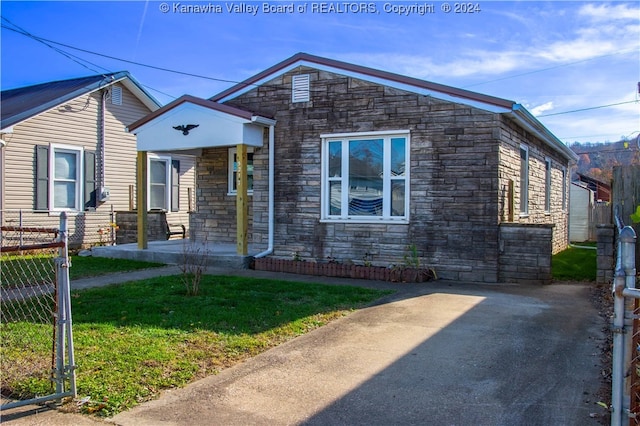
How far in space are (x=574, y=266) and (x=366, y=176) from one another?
549 centimetres

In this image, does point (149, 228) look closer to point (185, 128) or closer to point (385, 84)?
point (185, 128)

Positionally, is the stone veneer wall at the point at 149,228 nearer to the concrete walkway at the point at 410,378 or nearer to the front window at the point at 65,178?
the front window at the point at 65,178

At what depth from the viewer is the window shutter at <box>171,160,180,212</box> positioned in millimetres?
18234

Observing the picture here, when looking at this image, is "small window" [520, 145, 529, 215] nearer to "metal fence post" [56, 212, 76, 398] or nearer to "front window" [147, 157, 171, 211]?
"metal fence post" [56, 212, 76, 398]

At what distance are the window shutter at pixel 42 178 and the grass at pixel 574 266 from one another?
13.2 metres

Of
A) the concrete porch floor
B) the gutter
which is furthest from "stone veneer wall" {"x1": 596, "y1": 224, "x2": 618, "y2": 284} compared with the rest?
the concrete porch floor

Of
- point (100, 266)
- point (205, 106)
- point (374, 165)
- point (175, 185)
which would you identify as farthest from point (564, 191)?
point (100, 266)

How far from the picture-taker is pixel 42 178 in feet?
47.4

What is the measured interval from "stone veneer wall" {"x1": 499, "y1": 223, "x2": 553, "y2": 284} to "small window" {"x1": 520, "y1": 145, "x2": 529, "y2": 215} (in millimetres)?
2842

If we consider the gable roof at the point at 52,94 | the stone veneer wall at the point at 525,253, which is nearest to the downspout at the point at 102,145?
the gable roof at the point at 52,94

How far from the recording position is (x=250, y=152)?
1270 cm

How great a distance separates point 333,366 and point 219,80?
9.18m

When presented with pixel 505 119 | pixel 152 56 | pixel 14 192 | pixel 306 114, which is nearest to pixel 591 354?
pixel 505 119

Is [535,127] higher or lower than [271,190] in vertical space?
higher
